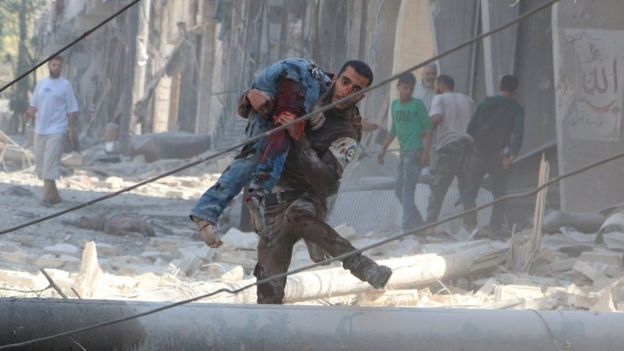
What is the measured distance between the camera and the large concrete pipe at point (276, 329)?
500cm

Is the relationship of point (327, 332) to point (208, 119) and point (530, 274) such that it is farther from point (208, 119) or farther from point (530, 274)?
point (208, 119)

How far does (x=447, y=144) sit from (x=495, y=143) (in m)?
0.48

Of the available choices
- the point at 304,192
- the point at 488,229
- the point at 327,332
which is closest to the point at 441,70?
the point at 488,229

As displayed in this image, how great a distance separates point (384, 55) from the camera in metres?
17.6

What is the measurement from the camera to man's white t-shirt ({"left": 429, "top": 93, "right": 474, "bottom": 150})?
12.4 m

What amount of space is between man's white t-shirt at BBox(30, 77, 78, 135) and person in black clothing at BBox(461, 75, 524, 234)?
4.61 m

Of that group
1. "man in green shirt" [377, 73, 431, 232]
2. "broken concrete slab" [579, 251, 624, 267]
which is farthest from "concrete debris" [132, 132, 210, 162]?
"broken concrete slab" [579, 251, 624, 267]

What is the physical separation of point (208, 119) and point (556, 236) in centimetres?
2138

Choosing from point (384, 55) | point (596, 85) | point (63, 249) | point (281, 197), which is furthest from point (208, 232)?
point (384, 55)

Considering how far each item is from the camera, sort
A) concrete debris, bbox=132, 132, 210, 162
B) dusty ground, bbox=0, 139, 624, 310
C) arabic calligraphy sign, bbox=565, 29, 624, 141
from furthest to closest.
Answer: concrete debris, bbox=132, 132, 210, 162, arabic calligraphy sign, bbox=565, 29, 624, 141, dusty ground, bbox=0, 139, 624, 310

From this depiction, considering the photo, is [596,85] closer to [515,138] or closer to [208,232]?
[515,138]

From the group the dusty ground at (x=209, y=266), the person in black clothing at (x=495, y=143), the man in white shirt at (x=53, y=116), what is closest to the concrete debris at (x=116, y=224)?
the dusty ground at (x=209, y=266)

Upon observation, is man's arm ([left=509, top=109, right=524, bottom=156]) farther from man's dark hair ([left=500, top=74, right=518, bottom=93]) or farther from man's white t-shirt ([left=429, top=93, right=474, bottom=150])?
man's white t-shirt ([left=429, top=93, right=474, bottom=150])

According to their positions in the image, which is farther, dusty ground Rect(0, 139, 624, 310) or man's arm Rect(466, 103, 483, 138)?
man's arm Rect(466, 103, 483, 138)
